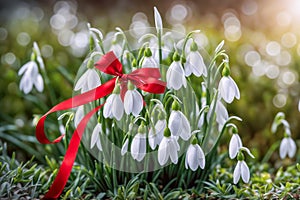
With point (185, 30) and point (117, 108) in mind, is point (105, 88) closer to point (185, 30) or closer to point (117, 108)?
point (117, 108)

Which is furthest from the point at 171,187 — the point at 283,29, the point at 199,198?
the point at 283,29

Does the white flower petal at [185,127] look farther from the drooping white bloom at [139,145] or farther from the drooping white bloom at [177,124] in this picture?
the drooping white bloom at [139,145]

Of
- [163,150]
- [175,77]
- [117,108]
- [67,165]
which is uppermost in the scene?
[175,77]

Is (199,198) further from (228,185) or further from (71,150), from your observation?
Result: (71,150)

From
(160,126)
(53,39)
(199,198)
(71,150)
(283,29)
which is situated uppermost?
(283,29)

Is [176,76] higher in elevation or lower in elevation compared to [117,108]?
higher

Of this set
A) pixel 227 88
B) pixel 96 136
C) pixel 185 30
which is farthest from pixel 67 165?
pixel 185 30

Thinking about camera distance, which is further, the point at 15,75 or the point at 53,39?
the point at 53,39

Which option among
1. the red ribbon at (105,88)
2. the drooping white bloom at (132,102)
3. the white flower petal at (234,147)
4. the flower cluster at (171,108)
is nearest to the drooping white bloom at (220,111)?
the flower cluster at (171,108)

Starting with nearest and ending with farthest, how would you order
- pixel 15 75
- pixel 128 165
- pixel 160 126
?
pixel 160 126 → pixel 128 165 → pixel 15 75
